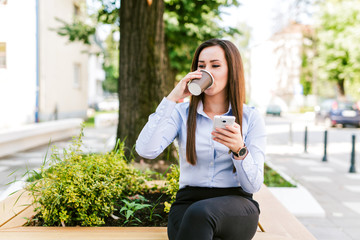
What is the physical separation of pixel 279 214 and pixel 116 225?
1301 millimetres

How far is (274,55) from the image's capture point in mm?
58875

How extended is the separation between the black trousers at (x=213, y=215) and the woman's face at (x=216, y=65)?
69 centimetres

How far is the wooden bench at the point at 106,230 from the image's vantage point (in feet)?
7.76

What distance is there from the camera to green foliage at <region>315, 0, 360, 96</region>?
99.0 feet

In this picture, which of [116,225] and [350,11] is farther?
[350,11]

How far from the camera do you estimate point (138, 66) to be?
5.26 metres

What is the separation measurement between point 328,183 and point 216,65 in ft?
17.5

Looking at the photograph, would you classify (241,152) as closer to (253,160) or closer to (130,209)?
(253,160)

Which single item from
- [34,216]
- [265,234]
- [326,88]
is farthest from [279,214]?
[326,88]

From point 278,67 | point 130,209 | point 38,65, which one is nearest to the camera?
point 130,209

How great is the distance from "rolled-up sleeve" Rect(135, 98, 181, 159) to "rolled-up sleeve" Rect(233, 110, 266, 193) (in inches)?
21.2

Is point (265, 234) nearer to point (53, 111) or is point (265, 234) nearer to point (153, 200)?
point (153, 200)

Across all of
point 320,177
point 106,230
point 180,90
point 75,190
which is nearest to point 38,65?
point 320,177

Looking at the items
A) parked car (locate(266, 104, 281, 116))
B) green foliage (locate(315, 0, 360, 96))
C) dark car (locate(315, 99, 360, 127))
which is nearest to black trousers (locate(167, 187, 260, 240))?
dark car (locate(315, 99, 360, 127))
